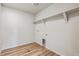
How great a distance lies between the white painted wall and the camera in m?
1.25

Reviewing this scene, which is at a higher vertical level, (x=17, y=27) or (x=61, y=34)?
(x=17, y=27)

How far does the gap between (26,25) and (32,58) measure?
0.70 meters

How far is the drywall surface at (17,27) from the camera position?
3.70 ft

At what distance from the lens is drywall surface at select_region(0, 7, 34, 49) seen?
1129 millimetres

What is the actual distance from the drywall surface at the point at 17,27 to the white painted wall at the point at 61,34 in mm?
152

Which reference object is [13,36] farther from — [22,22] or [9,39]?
[22,22]

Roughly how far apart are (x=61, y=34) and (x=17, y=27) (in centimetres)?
87

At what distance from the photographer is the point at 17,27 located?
1148mm

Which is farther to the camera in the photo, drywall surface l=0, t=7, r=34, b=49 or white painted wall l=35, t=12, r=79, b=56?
white painted wall l=35, t=12, r=79, b=56

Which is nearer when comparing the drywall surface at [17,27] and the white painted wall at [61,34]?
the drywall surface at [17,27]

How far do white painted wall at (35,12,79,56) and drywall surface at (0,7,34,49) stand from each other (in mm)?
152

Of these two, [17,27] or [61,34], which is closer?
[17,27]

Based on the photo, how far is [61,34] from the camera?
1.45 metres

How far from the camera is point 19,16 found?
A: 1155 mm
